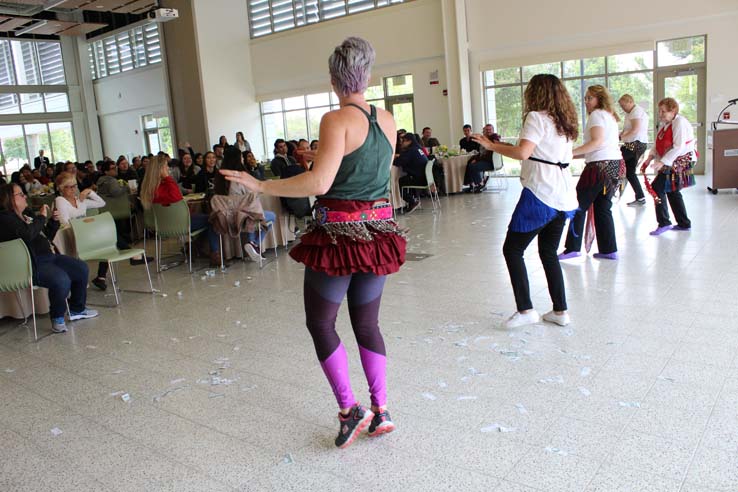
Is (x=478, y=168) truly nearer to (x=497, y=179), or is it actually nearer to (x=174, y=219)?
(x=497, y=179)

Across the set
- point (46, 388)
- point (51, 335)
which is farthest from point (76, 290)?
point (46, 388)

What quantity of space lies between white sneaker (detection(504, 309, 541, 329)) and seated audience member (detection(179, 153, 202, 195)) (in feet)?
A: 21.3

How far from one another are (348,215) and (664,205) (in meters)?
5.44

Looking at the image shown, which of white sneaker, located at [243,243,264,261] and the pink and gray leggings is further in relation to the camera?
white sneaker, located at [243,243,264,261]

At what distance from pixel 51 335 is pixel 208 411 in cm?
226

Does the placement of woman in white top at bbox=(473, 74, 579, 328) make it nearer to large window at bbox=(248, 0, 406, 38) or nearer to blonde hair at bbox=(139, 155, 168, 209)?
blonde hair at bbox=(139, 155, 168, 209)

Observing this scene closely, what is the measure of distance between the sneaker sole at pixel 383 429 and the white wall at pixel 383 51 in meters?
13.4

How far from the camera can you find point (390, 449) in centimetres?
269

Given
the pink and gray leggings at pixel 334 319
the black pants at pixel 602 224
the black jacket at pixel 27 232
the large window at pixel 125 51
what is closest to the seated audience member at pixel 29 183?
the black jacket at pixel 27 232

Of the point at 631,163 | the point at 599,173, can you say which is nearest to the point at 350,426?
the point at 599,173

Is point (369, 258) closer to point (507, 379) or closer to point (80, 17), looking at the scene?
point (507, 379)

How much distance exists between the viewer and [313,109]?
59.8ft

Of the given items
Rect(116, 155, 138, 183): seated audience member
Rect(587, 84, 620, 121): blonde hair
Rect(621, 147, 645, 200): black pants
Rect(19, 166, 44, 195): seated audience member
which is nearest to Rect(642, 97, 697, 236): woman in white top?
Rect(621, 147, 645, 200): black pants

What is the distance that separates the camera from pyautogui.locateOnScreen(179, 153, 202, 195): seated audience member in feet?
32.4
